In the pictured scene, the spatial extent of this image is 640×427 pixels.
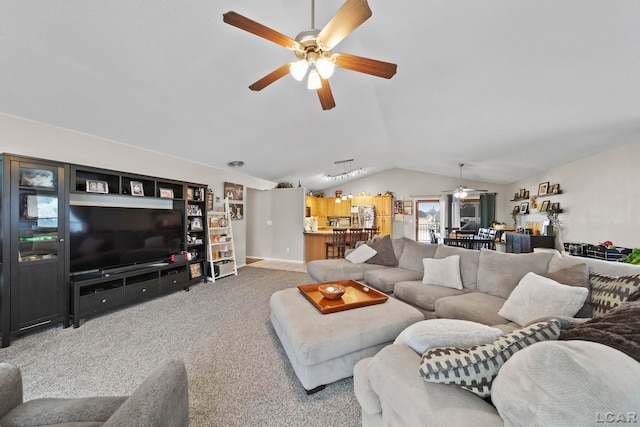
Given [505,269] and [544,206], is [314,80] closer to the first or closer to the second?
[505,269]

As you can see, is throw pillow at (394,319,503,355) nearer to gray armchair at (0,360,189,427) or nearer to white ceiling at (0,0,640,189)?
gray armchair at (0,360,189,427)

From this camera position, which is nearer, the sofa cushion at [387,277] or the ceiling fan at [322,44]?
the ceiling fan at [322,44]

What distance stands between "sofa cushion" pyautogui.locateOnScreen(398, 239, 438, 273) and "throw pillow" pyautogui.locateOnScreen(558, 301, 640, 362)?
245 centimetres

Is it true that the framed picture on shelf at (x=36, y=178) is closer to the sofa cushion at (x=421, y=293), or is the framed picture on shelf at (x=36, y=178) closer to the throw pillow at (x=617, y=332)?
the sofa cushion at (x=421, y=293)

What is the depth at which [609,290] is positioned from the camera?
64.7 inches

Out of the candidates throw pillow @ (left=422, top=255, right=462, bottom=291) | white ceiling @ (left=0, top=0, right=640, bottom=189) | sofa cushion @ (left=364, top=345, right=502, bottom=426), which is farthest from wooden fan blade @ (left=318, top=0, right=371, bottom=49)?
throw pillow @ (left=422, top=255, right=462, bottom=291)

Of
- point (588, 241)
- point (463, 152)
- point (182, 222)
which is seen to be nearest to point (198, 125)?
point (182, 222)

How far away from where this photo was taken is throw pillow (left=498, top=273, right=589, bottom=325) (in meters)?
1.70

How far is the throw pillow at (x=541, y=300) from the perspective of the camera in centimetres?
170

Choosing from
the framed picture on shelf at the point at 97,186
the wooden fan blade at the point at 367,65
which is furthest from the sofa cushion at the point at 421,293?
the framed picture on shelf at the point at 97,186

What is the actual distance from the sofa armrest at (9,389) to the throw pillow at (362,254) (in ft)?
11.2

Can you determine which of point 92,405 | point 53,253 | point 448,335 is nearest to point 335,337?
point 448,335

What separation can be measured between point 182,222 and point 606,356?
4774 millimetres

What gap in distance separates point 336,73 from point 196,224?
3.56 meters
